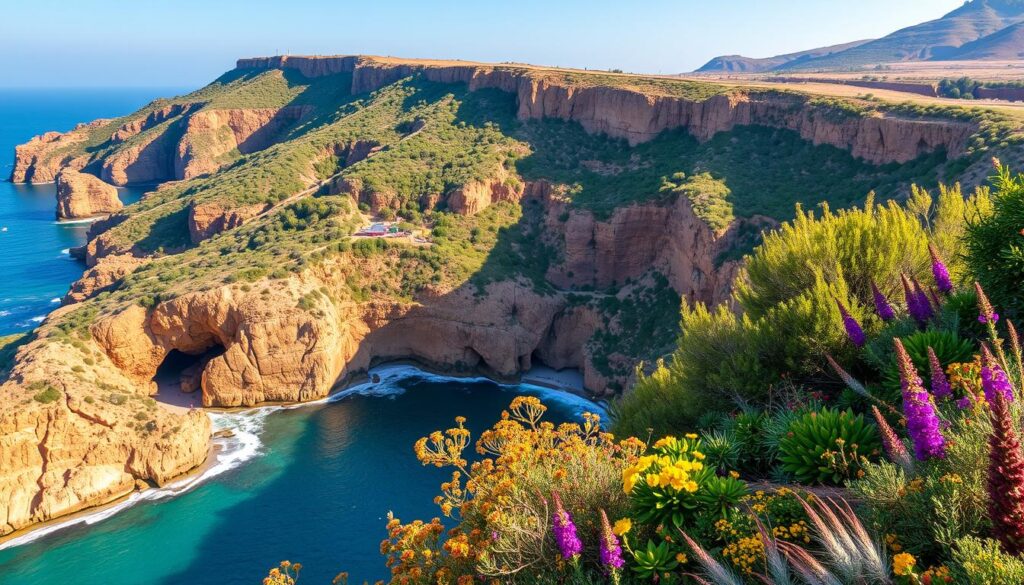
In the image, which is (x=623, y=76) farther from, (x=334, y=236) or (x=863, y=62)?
(x=863, y=62)

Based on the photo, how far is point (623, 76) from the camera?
6550cm

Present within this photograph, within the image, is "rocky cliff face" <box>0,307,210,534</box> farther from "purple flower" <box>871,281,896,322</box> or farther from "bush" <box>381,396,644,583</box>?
"purple flower" <box>871,281,896,322</box>

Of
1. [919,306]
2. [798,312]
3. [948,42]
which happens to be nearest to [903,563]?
[919,306]

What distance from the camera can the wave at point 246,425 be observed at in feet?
103

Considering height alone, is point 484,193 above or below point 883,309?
below

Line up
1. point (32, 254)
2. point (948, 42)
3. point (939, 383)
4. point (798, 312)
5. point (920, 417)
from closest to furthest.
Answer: point (920, 417) < point (939, 383) < point (798, 312) < point (32, 254) < point (948, 42)

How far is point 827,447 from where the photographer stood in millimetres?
8953

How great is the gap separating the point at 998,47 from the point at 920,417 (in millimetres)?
155841

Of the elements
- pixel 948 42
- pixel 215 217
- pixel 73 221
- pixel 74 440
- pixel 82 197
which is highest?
pixel 948 42

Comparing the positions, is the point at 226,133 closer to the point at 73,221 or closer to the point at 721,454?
the point at 73,221

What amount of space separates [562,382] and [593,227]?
1208 centimetres

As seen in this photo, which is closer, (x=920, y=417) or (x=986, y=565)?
(x=986, y=565)

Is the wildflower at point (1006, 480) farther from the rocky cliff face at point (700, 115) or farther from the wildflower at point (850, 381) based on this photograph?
the rocky cliff face at point (700, 115)

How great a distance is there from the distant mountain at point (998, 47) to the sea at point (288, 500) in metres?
126
